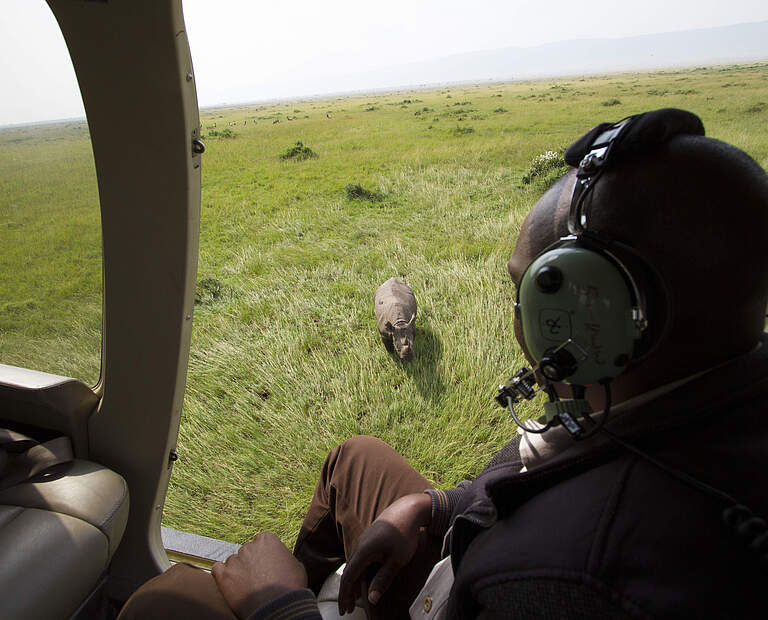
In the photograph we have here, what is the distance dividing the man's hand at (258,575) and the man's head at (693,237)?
116 centimetres

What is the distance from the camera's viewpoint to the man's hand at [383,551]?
4.00ft

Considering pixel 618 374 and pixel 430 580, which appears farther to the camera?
pixel 430 580

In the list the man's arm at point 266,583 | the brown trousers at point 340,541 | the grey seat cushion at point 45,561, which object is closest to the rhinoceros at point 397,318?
the brown trousers at point 340,541

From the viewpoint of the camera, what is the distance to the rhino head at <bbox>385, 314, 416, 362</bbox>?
7.73 feet

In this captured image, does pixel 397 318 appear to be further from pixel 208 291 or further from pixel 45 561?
pixel 45 561

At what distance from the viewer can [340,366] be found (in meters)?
2.51

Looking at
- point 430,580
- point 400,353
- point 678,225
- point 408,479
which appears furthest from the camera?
point 400,353

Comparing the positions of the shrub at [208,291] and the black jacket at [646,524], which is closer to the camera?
the black jacket at [646,524]

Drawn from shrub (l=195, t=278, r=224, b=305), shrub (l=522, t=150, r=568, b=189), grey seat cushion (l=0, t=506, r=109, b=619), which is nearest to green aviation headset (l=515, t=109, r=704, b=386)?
grey seat cushion (l=0, t=506, r=109, b=619)

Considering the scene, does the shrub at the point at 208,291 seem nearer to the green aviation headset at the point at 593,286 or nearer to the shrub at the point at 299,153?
the shrub at the point at 299,153

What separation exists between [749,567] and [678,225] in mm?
453

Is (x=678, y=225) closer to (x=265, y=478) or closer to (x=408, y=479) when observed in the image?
(x=408, y=479)

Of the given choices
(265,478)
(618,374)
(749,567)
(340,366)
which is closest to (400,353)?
(340,366)

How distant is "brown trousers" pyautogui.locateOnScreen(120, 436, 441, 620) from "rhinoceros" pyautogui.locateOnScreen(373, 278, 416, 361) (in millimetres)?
800
